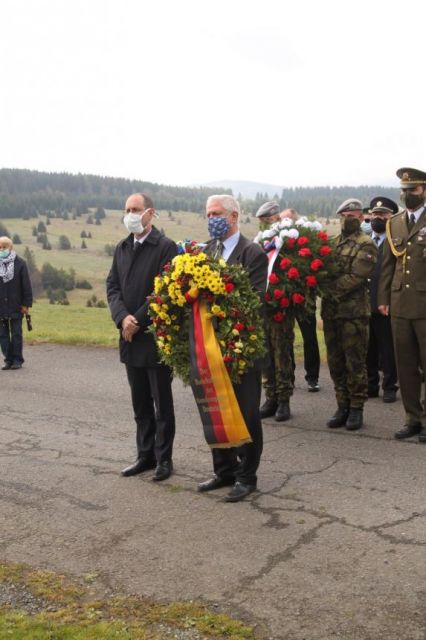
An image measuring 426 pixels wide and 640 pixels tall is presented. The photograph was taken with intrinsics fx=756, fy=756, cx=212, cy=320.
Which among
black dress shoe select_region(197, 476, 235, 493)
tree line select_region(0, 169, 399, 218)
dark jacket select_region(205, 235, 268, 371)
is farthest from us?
tree line select_region(0, 169, 399, 218)

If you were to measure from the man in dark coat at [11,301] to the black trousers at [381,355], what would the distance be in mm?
6067

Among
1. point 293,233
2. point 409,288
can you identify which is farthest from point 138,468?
point 409,288

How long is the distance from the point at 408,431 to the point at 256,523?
2.70 metres

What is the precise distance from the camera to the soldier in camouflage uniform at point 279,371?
28.1 ft

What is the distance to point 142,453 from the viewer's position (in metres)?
6.85

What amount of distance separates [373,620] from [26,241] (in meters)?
101

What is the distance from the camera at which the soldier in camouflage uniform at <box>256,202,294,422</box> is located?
28.1 feet

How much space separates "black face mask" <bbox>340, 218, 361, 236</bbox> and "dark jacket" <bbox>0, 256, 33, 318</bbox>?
21.9ft

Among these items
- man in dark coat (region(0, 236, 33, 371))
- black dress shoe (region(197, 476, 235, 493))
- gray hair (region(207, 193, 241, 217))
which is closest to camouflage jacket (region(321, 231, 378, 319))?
gray hair (region(207, 193, 241, 217))

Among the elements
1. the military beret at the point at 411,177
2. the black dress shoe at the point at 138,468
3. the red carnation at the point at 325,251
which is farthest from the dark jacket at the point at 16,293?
the military beret at the point at 411,177

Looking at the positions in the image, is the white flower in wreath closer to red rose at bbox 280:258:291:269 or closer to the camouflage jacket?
red rose at bbox 280:258:291:269

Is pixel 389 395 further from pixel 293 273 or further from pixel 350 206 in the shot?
pixel 350 206

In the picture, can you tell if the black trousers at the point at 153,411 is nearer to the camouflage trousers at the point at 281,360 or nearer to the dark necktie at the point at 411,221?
the camouflage trousers at the point at 281,360

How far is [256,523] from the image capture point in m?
5.49
